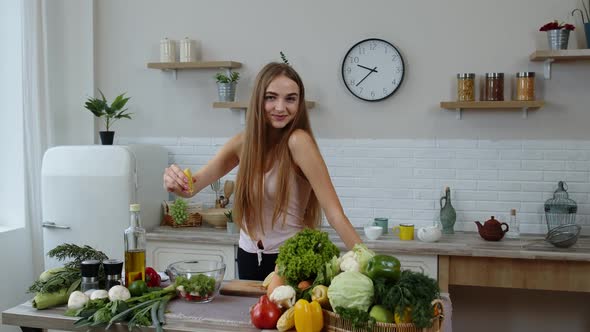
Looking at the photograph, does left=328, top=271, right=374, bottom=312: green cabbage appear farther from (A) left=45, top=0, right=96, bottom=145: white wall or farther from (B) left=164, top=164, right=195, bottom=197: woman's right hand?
(A) left=45, top=0, right=96, bottom=145: white wall

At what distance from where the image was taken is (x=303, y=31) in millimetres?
4738

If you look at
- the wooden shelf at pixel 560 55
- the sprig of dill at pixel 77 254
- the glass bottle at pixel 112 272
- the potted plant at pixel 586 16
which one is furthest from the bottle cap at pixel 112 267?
the potted plant at pixel 586 16

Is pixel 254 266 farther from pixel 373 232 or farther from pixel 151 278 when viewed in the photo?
pixel 373 232

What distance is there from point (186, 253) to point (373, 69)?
1887 millimetres

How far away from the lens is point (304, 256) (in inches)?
80.0

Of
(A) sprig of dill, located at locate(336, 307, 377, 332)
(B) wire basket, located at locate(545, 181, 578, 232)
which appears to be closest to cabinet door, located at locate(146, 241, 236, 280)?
(B) wire basket, located at locate(545, 181, 578, 232)

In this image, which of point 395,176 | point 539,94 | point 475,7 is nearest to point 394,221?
point 395,176

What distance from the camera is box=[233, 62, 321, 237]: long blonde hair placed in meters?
2.64

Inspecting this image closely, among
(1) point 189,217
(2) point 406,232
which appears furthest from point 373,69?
(1) point 189,217

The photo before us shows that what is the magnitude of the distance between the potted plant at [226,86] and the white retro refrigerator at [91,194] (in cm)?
77

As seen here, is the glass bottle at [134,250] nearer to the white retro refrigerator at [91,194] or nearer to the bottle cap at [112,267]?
the bottle cap at [112,267]

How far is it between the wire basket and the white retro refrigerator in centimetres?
282

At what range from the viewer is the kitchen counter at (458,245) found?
3.74 m

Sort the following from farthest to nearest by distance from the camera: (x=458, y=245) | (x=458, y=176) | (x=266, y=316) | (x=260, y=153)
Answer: (x=458, y=176)
(x=458, y=245)
(x=260, y=153)
(x=266, y=316)
